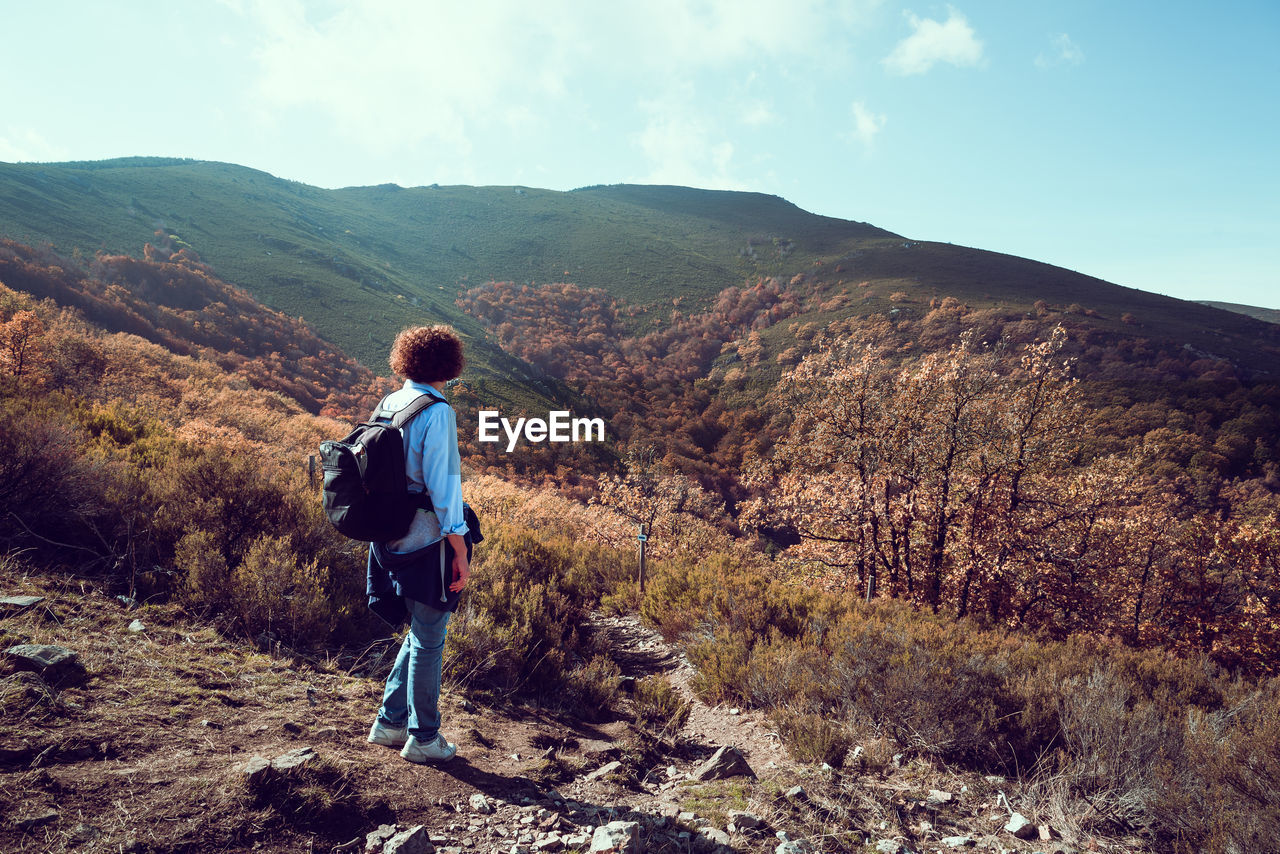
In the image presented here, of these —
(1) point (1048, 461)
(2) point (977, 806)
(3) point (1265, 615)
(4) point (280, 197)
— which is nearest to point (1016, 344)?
(3) point (1265, 615)

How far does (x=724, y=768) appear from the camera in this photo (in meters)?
3.56

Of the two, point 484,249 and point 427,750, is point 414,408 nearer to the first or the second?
point 427,750

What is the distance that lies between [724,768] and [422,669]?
77.9 inches

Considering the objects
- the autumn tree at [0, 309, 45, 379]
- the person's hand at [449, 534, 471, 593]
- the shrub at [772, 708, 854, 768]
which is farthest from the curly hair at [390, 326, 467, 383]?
the autumn tree at [0, 309, 45, 379]

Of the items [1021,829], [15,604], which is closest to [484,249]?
[15,604]

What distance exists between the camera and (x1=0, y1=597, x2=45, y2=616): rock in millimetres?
3430

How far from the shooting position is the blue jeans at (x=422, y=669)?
2932mm

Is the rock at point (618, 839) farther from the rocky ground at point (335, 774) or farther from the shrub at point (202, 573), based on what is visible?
the shrub at point (202, 573)

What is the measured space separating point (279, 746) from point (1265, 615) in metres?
20.2

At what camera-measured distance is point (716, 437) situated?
161 ft

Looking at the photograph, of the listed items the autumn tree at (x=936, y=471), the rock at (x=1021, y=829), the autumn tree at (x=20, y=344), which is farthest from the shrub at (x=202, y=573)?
the autumn tree at (x=936, y=471)

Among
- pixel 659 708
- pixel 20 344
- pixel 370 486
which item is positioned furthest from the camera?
pixel 20 344

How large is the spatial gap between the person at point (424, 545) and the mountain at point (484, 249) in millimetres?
47005

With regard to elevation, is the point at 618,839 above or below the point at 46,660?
below
